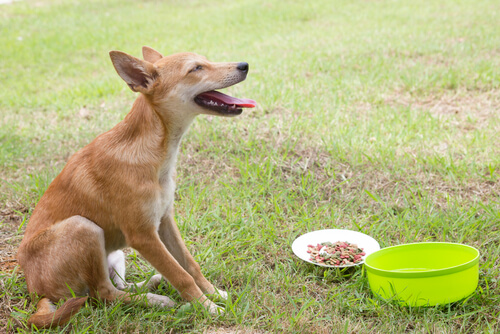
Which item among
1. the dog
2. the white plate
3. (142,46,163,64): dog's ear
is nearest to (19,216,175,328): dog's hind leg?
the dog

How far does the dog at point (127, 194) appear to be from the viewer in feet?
9.52

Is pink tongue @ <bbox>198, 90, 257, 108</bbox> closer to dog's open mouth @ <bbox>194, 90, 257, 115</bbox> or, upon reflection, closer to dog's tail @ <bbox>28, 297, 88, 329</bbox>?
dog's open mouth @ <bbox>194, 90, 257, 115</bbox>

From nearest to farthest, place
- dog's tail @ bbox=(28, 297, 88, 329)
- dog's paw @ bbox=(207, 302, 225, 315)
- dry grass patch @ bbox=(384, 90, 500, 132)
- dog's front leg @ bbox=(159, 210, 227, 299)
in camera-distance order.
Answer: dog's tail @ bbox=(28, 297, 88, 329) → dog's paw @ bbox=(207, 302, 225, 315) → dog's front leg @ bbox=(159, 210, 227, 299) → dry grass patch @ bbox=(384, 90, 500, 132)

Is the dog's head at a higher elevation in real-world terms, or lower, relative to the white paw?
higher

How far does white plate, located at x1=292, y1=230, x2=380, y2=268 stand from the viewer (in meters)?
3.55

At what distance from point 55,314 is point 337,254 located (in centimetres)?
183

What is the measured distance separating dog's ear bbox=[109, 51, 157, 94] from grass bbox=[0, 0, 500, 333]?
4.30 feet

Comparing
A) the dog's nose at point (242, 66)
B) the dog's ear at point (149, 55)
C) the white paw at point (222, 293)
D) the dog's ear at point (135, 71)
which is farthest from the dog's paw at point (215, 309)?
the dog's ear at point (149, 55)

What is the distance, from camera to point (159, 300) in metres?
3.06

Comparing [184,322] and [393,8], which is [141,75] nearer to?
[184,322]

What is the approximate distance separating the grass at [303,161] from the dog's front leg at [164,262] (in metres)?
0.09

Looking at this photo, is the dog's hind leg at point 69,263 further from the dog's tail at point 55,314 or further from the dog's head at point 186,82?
the dog's head at point 186,82

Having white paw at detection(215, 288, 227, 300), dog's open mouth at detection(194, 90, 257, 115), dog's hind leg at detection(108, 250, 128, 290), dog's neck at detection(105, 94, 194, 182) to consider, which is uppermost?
dog's open mouth at detection(194, 90, 257, 115)

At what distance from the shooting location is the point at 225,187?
4535 millimetres
